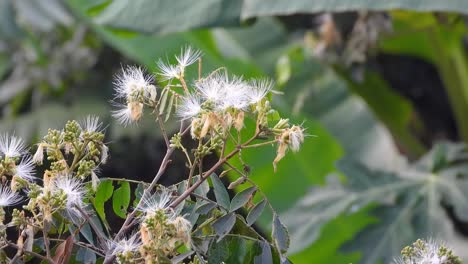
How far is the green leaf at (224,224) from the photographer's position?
3.27 feet

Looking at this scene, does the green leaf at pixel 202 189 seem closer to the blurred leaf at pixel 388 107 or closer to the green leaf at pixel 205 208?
the green leaf at pixel 205 208

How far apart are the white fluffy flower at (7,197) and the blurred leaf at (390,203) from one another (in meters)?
1.33

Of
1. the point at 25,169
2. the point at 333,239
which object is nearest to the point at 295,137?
the point at 25,169

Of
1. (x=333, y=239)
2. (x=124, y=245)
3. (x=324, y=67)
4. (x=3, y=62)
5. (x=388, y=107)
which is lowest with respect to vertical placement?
(x=124, y=245)

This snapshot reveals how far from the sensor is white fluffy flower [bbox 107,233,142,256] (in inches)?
37.4

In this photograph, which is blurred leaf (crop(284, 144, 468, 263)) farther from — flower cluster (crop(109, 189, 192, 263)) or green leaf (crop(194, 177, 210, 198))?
flower cluster (crop(109, 189, 192, 263))

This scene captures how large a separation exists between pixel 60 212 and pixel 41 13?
8.17 feet

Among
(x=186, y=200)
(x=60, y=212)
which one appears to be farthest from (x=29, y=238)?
(x=186, y=200)

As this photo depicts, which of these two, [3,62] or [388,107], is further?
[3,62]

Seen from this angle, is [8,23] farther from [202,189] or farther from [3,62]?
[202,189]

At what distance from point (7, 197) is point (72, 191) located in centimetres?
8

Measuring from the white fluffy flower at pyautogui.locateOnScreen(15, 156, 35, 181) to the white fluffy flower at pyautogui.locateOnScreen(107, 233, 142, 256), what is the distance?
0.13 m

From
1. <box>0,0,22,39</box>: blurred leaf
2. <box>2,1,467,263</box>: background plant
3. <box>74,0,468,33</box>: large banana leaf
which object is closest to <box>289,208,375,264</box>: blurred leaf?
<box>2,1,467,263</box>: background plant

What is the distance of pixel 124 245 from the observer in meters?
0.96
